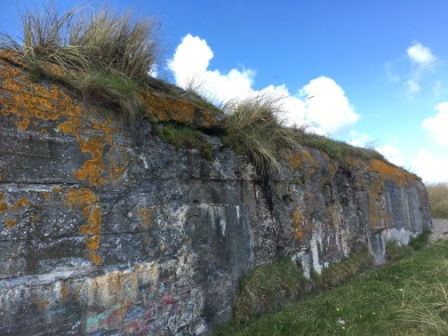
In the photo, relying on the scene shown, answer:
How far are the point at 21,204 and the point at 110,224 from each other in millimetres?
714

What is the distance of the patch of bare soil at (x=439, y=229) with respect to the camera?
11.9 metres

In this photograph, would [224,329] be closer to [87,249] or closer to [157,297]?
[157,297]

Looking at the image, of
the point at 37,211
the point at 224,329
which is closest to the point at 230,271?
the point at 224,329

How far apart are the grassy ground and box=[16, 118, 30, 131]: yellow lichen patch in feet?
8.86

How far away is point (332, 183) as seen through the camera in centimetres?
693

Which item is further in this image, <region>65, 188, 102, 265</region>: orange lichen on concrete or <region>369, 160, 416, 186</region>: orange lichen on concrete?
<region>369, 160, 416, 186</region>: orange lichen on concrete

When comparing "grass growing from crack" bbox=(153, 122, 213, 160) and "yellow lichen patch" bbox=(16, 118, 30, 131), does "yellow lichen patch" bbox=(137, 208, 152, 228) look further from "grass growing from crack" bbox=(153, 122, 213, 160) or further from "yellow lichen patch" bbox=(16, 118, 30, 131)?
"yellow lichen patch" bbox=(16, 118, 30, 131)

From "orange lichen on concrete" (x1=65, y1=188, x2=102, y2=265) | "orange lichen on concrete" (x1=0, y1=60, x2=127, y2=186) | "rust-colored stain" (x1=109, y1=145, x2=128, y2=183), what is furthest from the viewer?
"rust-colored stain" (x1=109, y1=145, x2=128, y2=183)

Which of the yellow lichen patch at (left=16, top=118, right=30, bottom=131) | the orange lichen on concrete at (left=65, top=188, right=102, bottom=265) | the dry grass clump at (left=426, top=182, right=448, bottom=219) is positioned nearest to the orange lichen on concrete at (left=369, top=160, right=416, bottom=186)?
the dry grass clump at (left=426, top=182, right=448, bottom=219)

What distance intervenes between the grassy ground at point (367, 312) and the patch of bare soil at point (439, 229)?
728cm

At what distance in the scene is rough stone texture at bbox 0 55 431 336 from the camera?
260cm

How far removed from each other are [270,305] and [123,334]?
6.56 feet

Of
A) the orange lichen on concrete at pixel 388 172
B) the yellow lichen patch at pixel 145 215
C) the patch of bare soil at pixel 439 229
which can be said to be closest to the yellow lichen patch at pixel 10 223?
the yellow lichen patch at pixel 145 215

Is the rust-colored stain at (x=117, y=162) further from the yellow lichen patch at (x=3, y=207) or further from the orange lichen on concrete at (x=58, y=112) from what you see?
the yellow lichen patch at (x=3, y=207)
